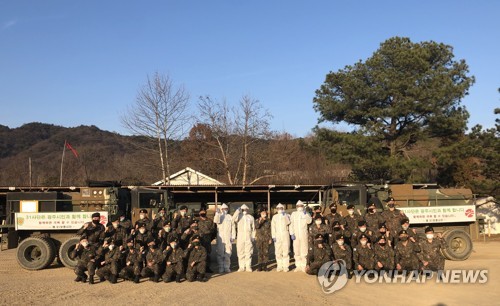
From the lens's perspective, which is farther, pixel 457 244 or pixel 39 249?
pixel 457 244

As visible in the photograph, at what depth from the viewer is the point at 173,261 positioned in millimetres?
10547

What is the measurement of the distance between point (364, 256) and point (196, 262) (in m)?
3.77

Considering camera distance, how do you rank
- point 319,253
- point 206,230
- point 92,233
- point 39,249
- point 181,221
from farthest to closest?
1. point 39,249
2. point 181,221
3. point 206,230
4. point 92,233
5. point 319,253

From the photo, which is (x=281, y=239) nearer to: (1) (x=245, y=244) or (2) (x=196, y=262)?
(1) (x=245, y=244)

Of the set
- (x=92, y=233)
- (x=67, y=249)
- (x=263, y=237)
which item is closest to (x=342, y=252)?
(x=263, y=237)

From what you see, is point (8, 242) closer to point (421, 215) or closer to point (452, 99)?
point (421, 215)

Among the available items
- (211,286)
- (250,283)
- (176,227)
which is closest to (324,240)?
(250,283)

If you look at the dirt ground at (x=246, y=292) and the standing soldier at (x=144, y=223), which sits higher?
the standing soldier at (x=144, y=223)

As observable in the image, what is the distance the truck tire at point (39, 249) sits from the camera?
12.6 metres

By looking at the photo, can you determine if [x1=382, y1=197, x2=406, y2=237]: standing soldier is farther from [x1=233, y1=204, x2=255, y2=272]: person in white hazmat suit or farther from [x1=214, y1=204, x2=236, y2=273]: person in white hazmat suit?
[x1=214, y1=204, x2=236, y2=273]: person in white hazmat suit

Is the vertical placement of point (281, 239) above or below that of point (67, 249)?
above

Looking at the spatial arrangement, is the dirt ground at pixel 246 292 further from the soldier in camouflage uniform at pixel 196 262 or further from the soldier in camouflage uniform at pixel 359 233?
the soldier in camouflage uniform at pixel 359 233

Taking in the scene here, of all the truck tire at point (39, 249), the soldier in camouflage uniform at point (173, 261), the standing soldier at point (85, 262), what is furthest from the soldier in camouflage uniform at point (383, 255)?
the truck tire at point (39, 249)

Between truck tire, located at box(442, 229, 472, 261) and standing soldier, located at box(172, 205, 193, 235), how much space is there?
7.37 metres
